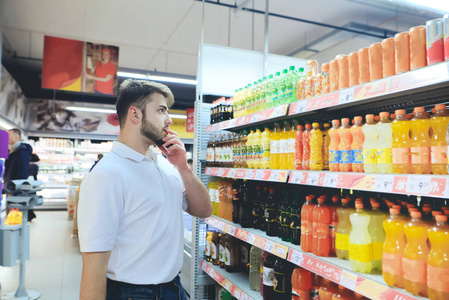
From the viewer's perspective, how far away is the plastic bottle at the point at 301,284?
7.54 feet

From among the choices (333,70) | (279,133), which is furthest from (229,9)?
(333,70)

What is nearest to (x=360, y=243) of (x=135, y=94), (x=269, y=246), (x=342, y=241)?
(x=342, y=241)

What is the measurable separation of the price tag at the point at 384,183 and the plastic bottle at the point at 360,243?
1.14 feet

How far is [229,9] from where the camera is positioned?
6.48 metres

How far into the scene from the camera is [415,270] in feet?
4.91

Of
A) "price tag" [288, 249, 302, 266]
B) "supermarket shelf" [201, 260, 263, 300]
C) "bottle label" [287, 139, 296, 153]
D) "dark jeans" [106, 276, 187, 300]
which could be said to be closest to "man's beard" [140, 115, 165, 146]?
"dark jeans" [106, 276, 187, 300]

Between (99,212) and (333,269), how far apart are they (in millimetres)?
1310

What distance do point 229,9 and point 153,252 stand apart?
19.3 feet

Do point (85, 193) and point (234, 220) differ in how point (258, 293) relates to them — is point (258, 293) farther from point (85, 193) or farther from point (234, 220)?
point (85, 193)

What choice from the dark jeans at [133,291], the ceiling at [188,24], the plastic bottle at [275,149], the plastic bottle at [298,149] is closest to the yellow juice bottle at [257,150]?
the plastic bottle at [275,149]

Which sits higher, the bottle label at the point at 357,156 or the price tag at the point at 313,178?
the bottle label at the point at 357,156

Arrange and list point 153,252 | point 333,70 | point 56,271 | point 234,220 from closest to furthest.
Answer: point 153,252
point 333,70
point 234,220
point 56,271

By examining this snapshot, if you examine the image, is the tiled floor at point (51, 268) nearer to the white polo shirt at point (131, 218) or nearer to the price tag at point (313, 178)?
the white polo shirt at point (131, 218)

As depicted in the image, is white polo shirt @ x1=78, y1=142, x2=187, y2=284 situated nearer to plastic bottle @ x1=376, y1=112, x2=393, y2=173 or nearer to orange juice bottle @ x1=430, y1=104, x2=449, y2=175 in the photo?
plastic bottle @ x1=376, y1=112, x2=393, y2=173
